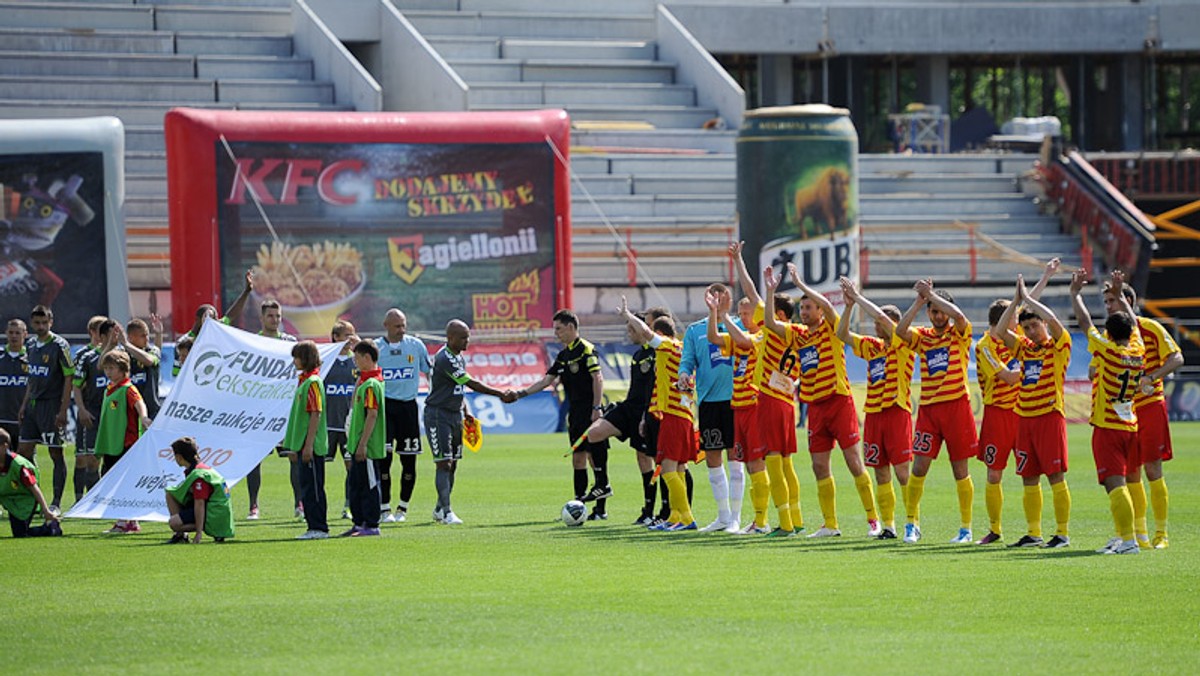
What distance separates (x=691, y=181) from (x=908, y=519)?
2528 cm

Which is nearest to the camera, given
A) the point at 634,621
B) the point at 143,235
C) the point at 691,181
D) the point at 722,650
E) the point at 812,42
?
the point at 722,650

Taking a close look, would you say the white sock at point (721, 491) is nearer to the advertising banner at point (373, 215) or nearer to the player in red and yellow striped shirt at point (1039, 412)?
the player in red and yellow striped shirt at point (1039, 412)

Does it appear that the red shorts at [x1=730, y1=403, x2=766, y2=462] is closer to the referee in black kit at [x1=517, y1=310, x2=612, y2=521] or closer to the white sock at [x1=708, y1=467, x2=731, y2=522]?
the white sock at [x1=708, y1=467, x2=731, y2=522]

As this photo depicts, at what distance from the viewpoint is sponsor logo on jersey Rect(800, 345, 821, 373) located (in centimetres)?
1596

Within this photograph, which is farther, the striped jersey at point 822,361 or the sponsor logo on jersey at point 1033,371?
the striped jersey at point 822,361

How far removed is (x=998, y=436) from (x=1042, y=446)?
63cm

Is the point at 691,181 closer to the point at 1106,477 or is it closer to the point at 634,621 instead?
the point at 1106,477

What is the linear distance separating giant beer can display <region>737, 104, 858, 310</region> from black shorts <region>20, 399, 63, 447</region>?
1721 centimetres

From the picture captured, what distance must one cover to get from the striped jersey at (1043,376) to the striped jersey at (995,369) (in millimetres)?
161

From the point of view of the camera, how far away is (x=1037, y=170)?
142 feet

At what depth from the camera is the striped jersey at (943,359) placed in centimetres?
1573

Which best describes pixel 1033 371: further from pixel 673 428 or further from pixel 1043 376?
pixel 673 428

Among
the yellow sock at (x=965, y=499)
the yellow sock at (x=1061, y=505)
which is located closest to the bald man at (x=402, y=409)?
the yellow sock at (x=965, y=499)

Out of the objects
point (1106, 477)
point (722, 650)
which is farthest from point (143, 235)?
point (722, 650)
